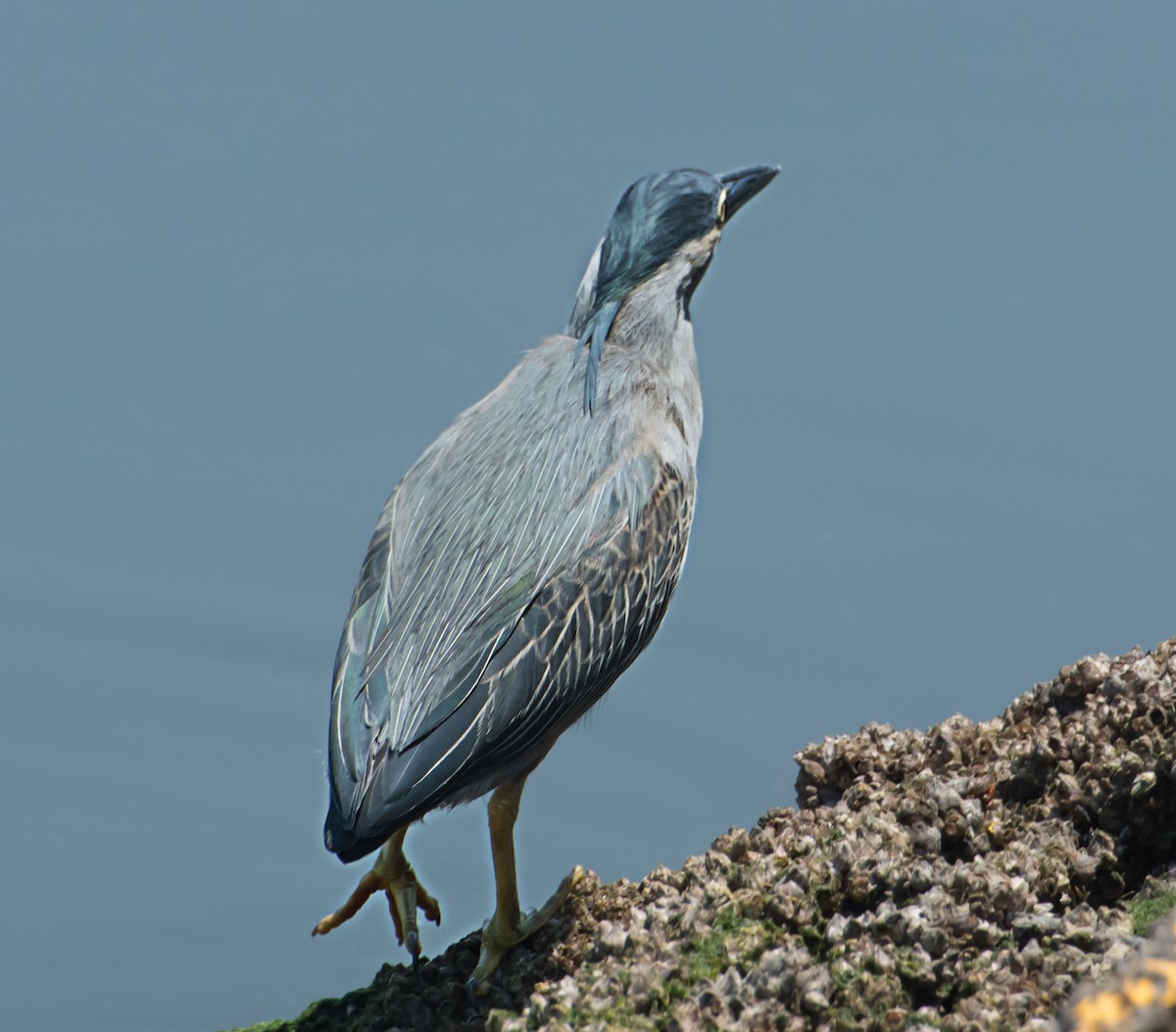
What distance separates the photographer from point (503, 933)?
296 cm

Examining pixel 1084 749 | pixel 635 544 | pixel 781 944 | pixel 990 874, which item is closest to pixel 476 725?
pixel 635 544

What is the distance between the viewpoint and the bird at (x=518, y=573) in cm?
283

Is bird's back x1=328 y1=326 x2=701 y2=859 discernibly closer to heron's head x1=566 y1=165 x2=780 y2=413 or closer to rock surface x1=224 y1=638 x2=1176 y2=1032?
heron's head x1=566 y1=165 x2=780 y2=413

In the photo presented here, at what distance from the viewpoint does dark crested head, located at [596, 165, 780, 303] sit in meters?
3.65

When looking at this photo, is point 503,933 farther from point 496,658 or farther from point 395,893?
point 496,658

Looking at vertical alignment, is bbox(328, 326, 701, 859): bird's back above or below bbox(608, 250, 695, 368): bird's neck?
below

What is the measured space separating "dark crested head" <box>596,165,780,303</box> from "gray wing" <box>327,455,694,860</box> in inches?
24.2

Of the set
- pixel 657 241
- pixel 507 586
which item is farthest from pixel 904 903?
pixel 657 241

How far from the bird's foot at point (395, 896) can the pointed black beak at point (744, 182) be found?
6.30ft

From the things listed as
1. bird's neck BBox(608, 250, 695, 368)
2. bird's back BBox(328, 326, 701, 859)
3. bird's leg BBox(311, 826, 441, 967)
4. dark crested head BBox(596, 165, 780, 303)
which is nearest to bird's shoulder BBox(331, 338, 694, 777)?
bird's back BBox(328, 326, 701, 859)

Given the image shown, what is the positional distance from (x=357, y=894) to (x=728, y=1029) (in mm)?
1464

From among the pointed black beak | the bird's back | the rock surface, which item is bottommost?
the rock surface

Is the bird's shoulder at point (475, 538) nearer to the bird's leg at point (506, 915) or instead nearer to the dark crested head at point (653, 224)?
the dark crested head at point (653, 224)

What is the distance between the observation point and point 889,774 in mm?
3100
